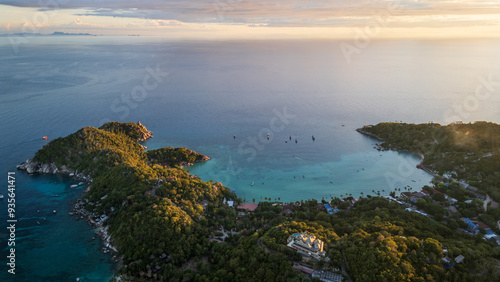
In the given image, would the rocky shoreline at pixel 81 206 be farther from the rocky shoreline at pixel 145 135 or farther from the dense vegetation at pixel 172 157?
the rocky shoreline at pixel 145 135

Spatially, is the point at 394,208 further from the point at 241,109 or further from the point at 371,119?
the point at 241,109

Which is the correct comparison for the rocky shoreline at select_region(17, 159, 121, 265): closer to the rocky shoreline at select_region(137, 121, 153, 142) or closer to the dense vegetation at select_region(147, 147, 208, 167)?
the dense vegetation at select_region(147, 147, 208, 167)

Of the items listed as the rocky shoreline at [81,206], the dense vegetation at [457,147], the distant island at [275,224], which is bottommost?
the rocky shoreline at [81,206]

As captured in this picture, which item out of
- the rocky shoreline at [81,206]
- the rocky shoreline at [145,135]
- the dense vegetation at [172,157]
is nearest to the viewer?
the rocky shoreline at [81,206]

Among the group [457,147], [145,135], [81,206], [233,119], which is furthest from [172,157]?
[457,147]

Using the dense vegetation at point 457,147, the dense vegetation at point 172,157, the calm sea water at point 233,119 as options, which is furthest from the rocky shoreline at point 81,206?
the dense vegetation at point 457,147

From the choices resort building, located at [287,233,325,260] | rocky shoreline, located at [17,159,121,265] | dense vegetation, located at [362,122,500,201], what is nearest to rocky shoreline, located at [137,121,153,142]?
rocky shoreline, located at [17,159,121,265]
